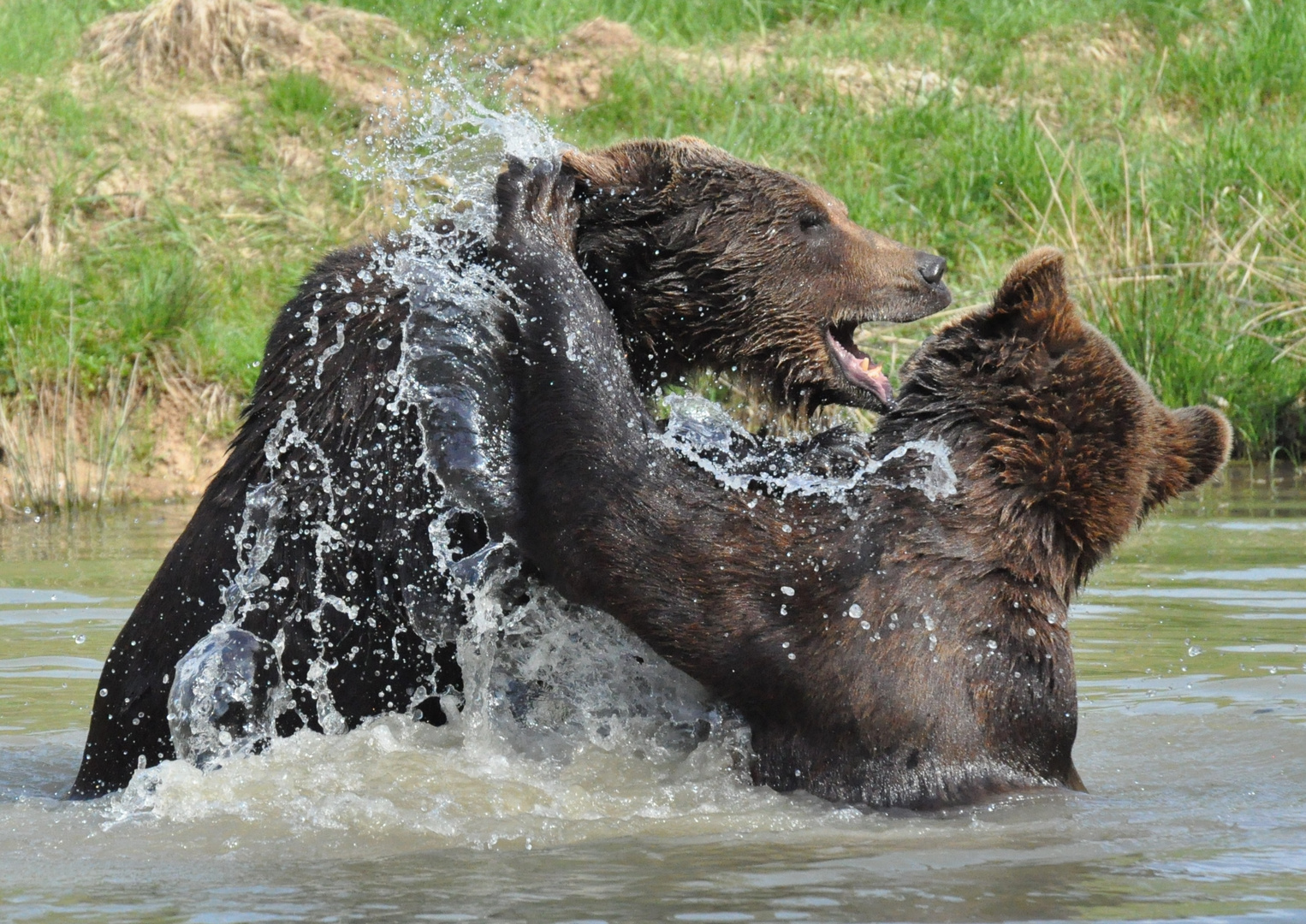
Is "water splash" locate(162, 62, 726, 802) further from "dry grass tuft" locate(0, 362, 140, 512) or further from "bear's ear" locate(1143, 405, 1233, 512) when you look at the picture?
"dry grass tuft" locate(0, 362, 140, 512)

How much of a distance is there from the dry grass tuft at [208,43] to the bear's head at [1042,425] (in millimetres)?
11542

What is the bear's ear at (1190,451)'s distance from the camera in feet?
15.2

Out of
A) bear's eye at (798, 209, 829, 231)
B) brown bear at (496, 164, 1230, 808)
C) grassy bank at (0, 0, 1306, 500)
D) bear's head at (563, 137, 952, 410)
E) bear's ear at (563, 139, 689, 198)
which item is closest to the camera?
brown bear at (496, 164, 1230, 808)

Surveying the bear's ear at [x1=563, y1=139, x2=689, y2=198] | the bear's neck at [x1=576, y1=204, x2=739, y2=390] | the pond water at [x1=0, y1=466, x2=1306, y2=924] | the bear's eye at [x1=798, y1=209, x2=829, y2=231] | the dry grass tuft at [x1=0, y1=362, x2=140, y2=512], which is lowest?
the dry grass tuft at [x1=0, y1=362, x2=140, y2=512]

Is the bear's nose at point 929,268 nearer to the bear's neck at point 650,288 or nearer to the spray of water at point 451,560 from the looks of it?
the bear's neck at point 650,288

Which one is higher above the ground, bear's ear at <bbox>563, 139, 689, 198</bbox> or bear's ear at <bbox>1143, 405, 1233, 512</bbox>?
bear's ear at <bbox>563, 139, 689, 198</bbox>

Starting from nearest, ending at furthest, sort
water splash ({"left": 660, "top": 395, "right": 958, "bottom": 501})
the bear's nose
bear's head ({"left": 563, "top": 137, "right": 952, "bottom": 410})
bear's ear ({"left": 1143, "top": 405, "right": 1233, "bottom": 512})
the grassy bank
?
water splash ({"left": 660, "top": 395, "right": 958, "bottom": 501}), bear's ear ({"left": 1143, "top": 405, "right": 1233, "bottom": 512}), bear's head ({"left": 563, "top": 137, "right": 952, "bottom": 410}), the bear's nose, the grassy bank

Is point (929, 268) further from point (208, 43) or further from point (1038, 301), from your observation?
point (208, 43)

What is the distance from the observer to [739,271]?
5.40m

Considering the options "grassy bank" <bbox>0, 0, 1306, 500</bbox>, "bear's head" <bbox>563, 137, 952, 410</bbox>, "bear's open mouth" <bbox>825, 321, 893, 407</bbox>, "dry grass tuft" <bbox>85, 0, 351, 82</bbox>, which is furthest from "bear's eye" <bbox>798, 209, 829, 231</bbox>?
"dry grass tuft" <bbox>85, 0, 351, 82</bbox>

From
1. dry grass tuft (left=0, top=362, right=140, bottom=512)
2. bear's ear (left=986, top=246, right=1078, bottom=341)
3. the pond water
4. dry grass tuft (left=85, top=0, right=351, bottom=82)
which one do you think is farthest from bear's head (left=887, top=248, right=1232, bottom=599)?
dry grass tuft (left=85, top=0, right=351, bottom=82)

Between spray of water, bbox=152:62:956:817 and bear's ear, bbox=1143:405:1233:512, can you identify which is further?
bear's ear, bbox=1143:405:1233:512

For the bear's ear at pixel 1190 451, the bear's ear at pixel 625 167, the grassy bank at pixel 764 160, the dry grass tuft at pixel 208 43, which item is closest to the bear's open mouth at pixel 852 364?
the bear's ear at pixel 625 167

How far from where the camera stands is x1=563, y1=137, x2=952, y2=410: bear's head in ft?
17.2
